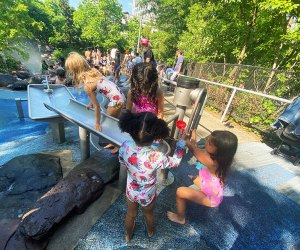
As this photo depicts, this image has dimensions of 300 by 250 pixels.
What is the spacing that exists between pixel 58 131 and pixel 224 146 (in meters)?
3.39

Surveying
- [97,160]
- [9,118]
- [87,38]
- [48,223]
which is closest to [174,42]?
[9,118]

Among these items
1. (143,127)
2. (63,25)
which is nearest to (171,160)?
(143,127)

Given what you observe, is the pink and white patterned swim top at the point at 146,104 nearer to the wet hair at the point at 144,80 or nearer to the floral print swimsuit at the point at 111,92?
the wet hair at the point at 144,80

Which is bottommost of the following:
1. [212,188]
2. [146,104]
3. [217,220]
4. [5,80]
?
[5,80]

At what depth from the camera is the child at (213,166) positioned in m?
1.66

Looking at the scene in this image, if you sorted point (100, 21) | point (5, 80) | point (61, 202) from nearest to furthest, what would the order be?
point (61, 202), point (5, 80), point (100, 21)

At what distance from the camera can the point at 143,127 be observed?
1.47 metres

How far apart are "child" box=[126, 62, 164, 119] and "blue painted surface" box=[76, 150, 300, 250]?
1231 millimetres

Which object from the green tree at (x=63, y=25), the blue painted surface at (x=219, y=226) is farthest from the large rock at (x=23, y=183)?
the green tree at (x=63, y=25)

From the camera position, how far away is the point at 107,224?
2.03m

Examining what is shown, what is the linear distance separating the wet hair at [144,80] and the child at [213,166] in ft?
2.92

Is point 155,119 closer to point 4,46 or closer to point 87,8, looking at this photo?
point 4,46

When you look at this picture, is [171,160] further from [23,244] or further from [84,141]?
[84,141]

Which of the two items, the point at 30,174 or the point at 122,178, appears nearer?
the point at 122,178
